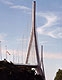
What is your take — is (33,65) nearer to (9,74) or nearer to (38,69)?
(38,69)

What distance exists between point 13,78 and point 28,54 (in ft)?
104

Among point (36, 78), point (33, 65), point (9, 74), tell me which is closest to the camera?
point (9, 74)

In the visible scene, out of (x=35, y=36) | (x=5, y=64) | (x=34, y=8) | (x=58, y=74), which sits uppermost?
(x=34, y=8)

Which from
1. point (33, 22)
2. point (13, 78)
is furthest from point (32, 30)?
point (13, 78)

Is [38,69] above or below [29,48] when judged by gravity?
below

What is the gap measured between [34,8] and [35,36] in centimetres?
873

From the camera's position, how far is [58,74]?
12731cm

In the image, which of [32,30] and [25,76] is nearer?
[25,76]

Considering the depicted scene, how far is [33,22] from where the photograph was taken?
102 meters

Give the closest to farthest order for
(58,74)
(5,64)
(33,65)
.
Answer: (5,64) < (33,65) < (58,74)

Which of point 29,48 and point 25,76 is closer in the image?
point 25,76

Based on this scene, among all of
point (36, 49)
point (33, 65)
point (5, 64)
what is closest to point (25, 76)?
point (5, 64)

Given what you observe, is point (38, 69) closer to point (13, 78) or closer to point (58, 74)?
point (58, 74)

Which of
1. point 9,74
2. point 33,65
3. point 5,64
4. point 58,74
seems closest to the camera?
point 9,74
